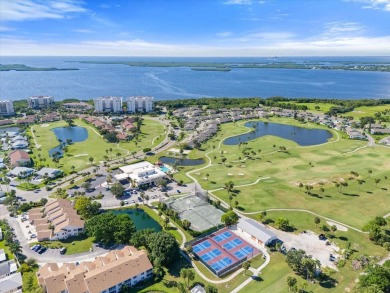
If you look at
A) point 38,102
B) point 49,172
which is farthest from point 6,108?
point 49,172

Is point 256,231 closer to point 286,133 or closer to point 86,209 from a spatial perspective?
point 86,209

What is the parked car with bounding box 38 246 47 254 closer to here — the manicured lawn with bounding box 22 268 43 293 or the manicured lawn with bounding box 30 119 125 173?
the manicured lawn with bounding box 22 268 43 293

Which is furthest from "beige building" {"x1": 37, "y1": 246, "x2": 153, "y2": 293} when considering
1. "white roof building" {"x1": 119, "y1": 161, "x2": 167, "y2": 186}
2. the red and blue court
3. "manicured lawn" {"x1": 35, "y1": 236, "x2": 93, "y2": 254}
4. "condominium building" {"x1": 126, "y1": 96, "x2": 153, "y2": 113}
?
"condominium building" {"x1": 126, "y1": 96, "x2": 153, "y2": 113}

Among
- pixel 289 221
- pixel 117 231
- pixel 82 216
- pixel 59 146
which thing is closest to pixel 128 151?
pixel 59 146

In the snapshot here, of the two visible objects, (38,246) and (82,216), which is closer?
(38,246)

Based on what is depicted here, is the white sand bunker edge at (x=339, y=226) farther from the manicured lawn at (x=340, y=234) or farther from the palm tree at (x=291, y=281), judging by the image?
the palm tree at (x=291, y=281)

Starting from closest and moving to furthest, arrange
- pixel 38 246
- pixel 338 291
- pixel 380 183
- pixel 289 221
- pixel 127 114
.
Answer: pixel 338 291
pixel 38 246
pixel 289 221
pixel 380 183
pixel 127 114

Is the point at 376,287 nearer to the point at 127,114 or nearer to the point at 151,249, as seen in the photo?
the point at 151,249
